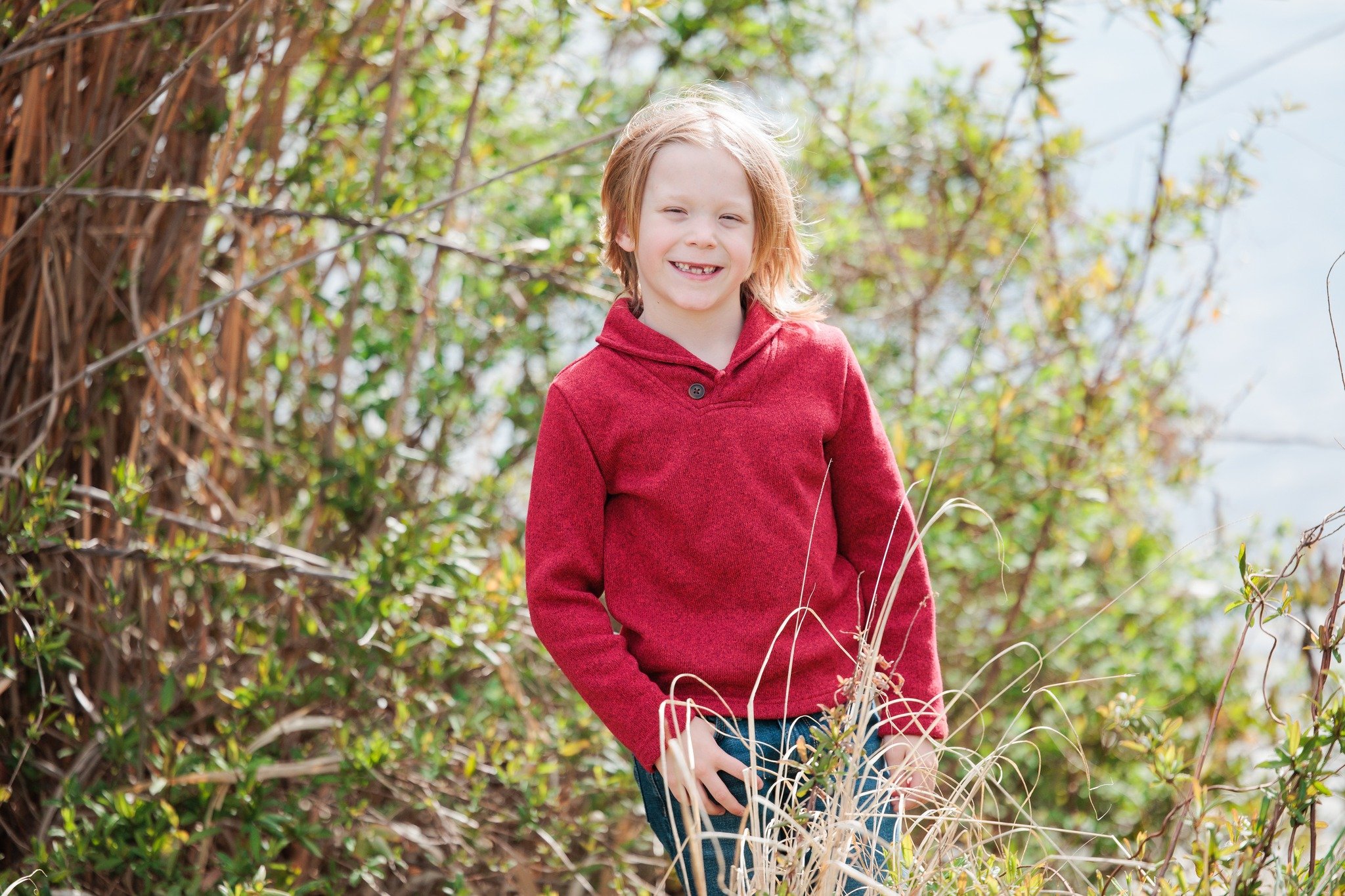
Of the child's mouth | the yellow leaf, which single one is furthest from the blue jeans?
the yellow leaf

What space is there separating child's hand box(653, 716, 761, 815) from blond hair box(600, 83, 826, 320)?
577 mm

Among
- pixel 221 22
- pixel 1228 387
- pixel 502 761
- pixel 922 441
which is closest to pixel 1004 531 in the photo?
pixel 922 441

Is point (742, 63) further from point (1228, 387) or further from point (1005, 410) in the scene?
point (1228, 387)

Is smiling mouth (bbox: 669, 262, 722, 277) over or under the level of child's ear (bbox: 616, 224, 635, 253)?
under

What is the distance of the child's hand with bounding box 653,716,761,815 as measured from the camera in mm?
1362

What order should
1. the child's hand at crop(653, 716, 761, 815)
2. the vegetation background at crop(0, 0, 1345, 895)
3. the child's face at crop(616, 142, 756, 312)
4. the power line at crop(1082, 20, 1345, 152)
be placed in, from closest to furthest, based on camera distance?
the child's hand at crop(653, 716, 761, 815) → the child's face at crop(616, 142, 756, 312) → the vegetation background at crop(0, 0, 1345, 895) → the power line at crop(1082, 20, 1345, 152)

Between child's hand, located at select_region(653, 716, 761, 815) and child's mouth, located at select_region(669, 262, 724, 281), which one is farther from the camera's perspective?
child's mouth, located at select_region(669, 262, 724, 281)

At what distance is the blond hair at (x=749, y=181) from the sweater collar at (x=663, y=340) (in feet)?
0.18

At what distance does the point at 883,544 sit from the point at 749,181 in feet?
1.71

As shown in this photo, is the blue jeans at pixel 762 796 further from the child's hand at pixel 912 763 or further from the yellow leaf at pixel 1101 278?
the yellow leaf at pixel 1101 278

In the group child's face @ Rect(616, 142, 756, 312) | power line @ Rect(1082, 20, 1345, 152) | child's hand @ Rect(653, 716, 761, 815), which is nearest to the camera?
child's hand @ Rect(653, 716, 761, 815)

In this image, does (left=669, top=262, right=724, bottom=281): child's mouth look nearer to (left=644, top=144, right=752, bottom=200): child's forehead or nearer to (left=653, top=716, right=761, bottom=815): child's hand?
(left=644, top=144, right=752, bottom=200): child's forehead

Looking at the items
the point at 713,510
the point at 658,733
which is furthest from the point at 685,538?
the point at 658,733

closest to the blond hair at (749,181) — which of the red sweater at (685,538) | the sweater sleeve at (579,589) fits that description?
the red sweater at (685,538)
